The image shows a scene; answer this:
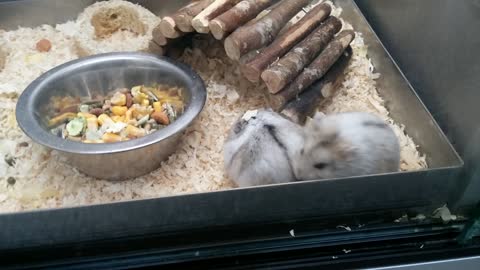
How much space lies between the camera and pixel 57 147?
1200mm

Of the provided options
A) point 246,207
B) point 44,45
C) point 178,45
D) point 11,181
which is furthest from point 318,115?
point 44,45

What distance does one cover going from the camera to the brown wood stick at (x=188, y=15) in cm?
149

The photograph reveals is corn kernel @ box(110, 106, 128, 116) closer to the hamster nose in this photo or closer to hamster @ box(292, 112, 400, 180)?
the hamster nose

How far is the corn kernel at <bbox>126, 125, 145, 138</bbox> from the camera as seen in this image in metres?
1.35

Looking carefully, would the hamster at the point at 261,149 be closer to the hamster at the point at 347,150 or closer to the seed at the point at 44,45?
the hamster at the point at 347,150

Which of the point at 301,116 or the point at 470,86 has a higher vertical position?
the point at 470,86

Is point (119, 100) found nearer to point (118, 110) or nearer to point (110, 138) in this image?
point (118, 110)

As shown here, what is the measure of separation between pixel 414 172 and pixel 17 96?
1.07m

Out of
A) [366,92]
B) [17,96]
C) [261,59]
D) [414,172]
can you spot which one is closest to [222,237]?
[414,172]

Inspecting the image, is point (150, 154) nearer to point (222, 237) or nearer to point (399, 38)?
point (222, 237)

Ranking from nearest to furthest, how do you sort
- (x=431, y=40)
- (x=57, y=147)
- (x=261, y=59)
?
(x=57, y=147)
(x=431, y=40)
(x=261, y=59)

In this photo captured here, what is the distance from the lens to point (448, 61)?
4.09 feet

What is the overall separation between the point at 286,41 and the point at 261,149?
40 centimetres

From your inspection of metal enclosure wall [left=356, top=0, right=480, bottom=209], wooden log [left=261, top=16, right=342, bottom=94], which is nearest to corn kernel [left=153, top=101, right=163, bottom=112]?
wooden log [left=261, top=16, right=342, bottom=94]
